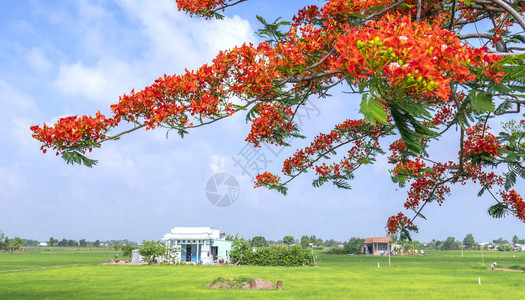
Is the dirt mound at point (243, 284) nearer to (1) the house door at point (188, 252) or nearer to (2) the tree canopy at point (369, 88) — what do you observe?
(2) the tree canopy at point (369, 88)

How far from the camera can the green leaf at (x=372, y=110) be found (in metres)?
2.24

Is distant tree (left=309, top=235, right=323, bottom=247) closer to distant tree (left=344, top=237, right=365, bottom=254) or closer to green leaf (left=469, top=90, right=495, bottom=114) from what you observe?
distant tree (left=344, top=237, right=365, bottom=254)

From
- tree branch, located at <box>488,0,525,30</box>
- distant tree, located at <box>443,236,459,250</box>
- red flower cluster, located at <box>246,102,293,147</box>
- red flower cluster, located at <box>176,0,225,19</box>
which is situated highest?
red flower cluster, located at <box>176,0,225,19</box>

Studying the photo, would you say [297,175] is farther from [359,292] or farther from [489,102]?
[359,292]

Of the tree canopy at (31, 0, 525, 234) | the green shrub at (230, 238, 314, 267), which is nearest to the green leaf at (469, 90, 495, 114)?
the tree canopy at (31, 0, 525, 234)

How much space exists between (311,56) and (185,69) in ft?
4.84

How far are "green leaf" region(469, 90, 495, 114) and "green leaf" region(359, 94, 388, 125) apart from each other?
910 mm

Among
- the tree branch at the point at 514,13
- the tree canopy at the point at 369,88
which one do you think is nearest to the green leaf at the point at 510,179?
the tree canopy at the point at 369,88

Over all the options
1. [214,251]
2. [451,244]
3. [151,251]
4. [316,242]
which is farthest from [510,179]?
[451,244]

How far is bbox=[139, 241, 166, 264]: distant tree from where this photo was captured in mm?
34250

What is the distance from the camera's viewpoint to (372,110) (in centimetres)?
227

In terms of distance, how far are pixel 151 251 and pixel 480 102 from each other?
3462cm

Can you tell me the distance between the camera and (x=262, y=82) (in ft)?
14.2

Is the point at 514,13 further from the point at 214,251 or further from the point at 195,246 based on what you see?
the point at 214,251
